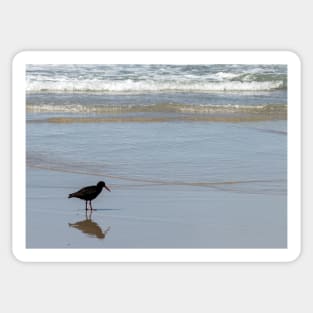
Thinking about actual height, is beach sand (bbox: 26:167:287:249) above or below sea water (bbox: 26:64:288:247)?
below

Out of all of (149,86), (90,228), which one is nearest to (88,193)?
(90,228)

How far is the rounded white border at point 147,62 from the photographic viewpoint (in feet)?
23.2

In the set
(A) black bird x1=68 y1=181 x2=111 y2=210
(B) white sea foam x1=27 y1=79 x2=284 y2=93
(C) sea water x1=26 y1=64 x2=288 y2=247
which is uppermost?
(B) white sea foam x1=27 y1=79 x2=284 y2=93

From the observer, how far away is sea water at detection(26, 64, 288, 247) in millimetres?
7566

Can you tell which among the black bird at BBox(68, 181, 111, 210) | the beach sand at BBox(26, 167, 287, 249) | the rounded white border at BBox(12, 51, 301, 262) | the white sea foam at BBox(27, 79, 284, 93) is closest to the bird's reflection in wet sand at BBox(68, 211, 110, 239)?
the beach sand at BBox(26, 167, 287, 249)

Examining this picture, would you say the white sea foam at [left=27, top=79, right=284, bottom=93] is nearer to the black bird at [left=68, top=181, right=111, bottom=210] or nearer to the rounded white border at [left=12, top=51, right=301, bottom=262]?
the rounded white border at [left=12, top=51, right=301, bottom=262]

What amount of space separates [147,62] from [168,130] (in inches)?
59.8

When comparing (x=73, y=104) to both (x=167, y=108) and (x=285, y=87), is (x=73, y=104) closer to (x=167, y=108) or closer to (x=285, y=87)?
(x=167, y=108)

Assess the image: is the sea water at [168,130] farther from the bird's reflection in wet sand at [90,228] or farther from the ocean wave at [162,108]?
the bird's reflection in wet sand at [90,228]

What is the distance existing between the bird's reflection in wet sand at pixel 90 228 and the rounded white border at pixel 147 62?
0.31 metres

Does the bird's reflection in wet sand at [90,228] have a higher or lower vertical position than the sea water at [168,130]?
lower

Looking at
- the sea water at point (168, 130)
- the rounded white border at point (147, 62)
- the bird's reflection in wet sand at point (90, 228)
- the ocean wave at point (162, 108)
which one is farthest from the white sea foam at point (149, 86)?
the bird's reflection in wet sand at point (90, 228)

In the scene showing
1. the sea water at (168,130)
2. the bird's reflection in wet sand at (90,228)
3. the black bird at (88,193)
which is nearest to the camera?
the bird's reflection in wet sand at (90,228)
